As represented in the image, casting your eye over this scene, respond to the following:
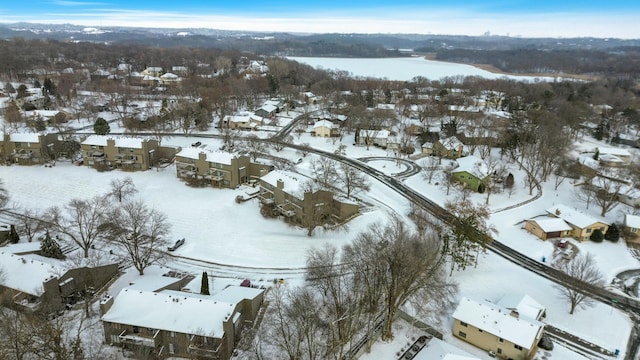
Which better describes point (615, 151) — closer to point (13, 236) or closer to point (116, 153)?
point (116, 153)

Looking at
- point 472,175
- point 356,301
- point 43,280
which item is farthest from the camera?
point 472,175

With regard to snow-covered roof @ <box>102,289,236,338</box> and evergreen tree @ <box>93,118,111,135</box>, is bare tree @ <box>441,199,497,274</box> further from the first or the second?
evergreen tree @ <box>93,118,111,135</box>

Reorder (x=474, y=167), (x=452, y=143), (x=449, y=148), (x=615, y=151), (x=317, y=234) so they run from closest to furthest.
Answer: (x=317, y=234), (x=474, y=167), (x=449, y=148), (x=452, y=143), (x=615, y=151)

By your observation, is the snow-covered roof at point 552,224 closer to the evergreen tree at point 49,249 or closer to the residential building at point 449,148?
the residential building at point 449,148

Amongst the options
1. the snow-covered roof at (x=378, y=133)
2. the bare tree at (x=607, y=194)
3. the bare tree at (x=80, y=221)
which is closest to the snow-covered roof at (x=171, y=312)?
the bare tree at (x=80, y=221)

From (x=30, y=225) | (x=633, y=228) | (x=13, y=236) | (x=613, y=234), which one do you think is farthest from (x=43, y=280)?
(x=633, y=228)

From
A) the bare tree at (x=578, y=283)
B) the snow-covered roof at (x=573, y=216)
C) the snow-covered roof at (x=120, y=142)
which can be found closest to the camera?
the bare tree at (x=578, y=283)

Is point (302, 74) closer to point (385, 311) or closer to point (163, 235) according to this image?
point (163, 235)
